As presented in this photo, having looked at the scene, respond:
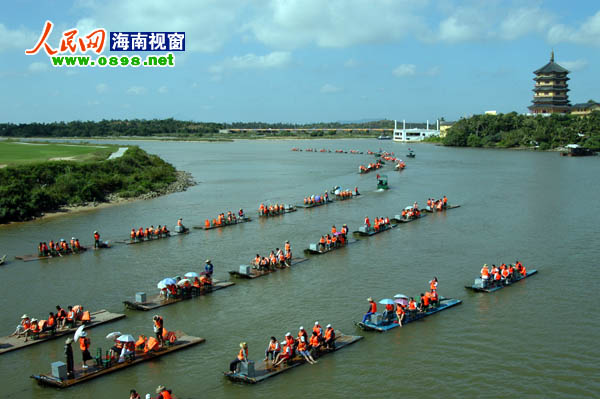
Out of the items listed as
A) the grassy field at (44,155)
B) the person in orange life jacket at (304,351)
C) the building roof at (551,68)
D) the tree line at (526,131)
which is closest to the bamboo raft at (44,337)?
the person in orange life jacket at (304,351)

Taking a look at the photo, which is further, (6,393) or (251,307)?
(251,307)

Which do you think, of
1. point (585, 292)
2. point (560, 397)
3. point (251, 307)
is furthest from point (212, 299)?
point (585, 292)

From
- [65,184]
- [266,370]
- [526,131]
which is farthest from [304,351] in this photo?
[526,131]

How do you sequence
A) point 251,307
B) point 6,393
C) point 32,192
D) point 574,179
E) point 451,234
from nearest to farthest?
point 6,393 → point 251,307 → point 451,234 → point 32,192 → point 574,179

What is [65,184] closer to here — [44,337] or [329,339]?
[44,337]

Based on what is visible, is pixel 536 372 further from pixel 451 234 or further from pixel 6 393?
pixel 451 234
